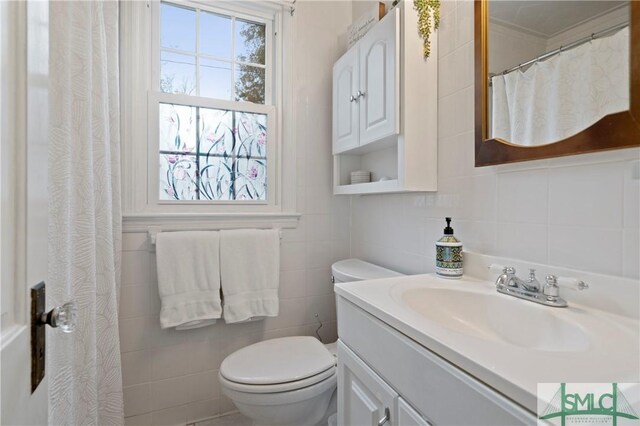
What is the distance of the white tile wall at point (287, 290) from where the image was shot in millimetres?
1519

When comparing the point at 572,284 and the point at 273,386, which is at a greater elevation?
the point at 572,284

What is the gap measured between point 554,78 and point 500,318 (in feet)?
2.18

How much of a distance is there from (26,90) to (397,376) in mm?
863

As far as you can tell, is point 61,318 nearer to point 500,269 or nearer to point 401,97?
point 500,269

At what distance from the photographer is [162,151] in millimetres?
1590

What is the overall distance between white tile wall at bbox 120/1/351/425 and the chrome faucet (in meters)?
1.10

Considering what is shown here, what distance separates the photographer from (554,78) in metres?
0.88

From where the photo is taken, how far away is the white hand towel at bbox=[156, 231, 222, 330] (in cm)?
148

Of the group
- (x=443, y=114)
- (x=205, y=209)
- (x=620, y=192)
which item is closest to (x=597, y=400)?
(x=620, y=192)

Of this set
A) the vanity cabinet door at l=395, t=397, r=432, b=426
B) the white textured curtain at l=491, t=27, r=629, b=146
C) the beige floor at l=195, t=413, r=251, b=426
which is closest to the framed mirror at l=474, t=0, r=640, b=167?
the white textured curtain at l=491, t=27, r=629, b=146

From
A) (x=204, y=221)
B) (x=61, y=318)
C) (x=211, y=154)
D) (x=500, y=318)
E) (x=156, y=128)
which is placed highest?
(x=156, y=128)

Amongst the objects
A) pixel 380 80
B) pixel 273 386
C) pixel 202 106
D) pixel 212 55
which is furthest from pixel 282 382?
pixel 212 55

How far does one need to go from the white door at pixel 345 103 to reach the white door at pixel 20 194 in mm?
1192

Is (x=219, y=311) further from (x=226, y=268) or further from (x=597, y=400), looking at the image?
(x=597, y=400)
